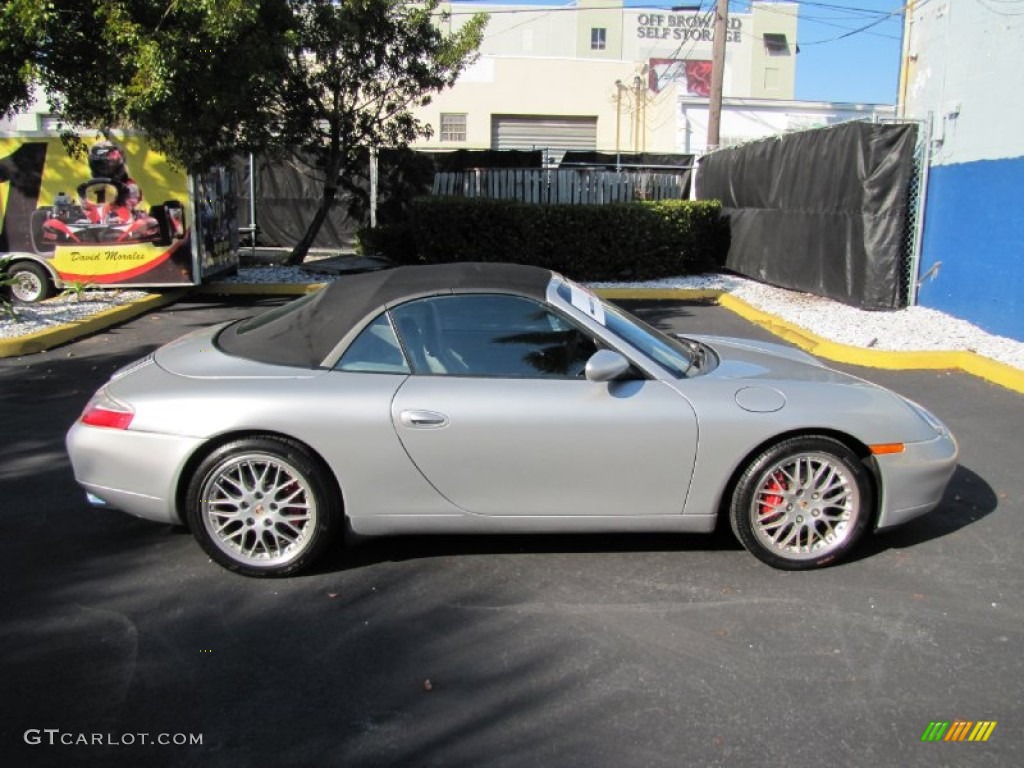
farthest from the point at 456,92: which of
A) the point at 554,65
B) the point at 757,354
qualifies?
the point at 757,354

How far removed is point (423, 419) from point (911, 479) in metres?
2.25

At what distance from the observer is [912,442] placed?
4090 mm

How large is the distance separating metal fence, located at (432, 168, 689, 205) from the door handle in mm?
13797

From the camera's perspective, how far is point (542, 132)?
4353 centimetres

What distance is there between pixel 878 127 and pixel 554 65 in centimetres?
3401

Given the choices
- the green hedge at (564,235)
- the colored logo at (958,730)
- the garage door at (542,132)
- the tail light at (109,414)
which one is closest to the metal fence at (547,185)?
the green hedge at (564,235)

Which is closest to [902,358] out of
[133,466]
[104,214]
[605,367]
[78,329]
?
[605,367]

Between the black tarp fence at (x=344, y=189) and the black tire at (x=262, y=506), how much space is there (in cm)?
1293

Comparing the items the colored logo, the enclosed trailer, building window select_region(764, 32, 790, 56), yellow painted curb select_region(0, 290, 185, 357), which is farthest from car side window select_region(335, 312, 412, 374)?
building window select_region(764, 32, 790, 56)

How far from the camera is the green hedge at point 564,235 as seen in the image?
14672 mm

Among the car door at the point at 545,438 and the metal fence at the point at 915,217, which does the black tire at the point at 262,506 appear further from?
the metal fence at the point at 915,217

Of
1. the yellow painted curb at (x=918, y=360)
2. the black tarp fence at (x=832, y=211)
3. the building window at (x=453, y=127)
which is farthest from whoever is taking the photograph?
the building window at (x=453, y=127)

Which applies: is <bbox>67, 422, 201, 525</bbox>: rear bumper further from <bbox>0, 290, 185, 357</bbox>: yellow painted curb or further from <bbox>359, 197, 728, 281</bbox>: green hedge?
<bbox>359, 197, 728, 281</bbox>: green hedge

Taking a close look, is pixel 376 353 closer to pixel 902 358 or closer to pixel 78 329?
pixel 902 358
